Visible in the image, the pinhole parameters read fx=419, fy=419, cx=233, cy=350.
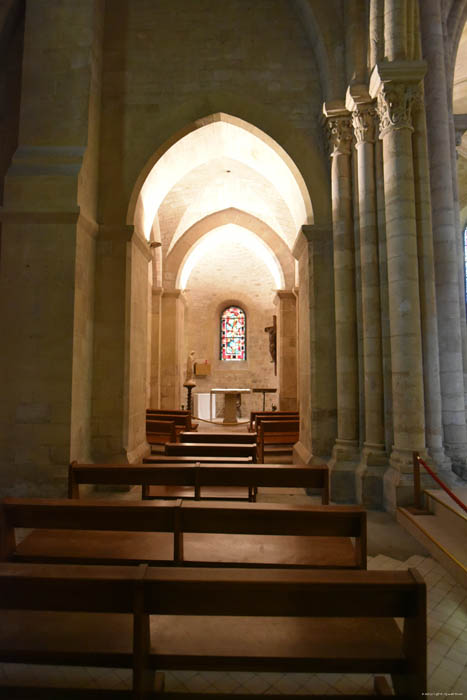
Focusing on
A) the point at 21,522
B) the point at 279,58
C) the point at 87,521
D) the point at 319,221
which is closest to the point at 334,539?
the point at 87,521

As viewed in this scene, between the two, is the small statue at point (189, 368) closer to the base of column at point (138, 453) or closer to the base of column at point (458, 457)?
the base of column at point (138, 453)

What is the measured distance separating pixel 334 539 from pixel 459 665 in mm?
999

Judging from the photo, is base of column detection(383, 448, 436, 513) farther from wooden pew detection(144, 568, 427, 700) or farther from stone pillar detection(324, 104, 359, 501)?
wooden pew detection(144, 568, 427, 700)

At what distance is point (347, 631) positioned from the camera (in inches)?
77.1

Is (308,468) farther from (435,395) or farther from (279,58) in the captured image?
(279,58)

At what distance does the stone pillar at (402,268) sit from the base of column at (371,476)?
15 cm

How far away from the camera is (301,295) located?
7.87 meters

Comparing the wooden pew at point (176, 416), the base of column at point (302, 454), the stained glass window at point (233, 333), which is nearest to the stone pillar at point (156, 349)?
the wooden pew at point (176, 416)

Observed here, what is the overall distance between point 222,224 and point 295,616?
519 inches

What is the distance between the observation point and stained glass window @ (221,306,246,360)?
19469mm

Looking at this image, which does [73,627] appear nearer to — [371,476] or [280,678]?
[280,678]

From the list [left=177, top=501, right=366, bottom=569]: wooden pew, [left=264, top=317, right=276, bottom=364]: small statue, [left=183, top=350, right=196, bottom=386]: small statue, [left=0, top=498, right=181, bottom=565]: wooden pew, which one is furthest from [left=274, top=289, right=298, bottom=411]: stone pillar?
[left=0, top=498, right=181, bottom=565]: wooden pew

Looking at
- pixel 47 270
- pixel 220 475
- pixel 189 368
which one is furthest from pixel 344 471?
pixel 189 368

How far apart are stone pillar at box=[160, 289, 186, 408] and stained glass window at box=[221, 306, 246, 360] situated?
5.71 meters
